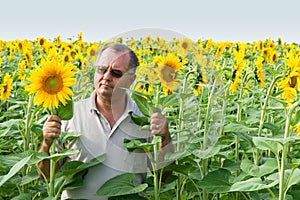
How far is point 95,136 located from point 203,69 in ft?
2.00

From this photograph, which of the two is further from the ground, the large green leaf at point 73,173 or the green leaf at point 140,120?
the green leaf at point 140,120

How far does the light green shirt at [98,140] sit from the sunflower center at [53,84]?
260 mm

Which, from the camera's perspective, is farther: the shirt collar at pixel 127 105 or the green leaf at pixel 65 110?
the shirt collar at pixel 127 105

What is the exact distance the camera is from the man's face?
220cm

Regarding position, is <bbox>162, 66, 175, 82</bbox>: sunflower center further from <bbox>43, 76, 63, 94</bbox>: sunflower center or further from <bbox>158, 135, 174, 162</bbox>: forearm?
<bbox>43, 76, 63, 94</bbox>: sunflower center

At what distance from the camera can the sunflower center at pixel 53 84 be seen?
210cm

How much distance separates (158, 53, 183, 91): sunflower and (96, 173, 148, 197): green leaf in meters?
0.40

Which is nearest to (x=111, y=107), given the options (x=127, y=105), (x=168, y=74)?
(x=127, y=105)

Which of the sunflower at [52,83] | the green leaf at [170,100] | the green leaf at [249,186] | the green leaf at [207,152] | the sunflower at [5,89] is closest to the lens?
the green leaf at [249,186]

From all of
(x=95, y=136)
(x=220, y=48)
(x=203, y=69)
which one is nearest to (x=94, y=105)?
(x=95, y=136)

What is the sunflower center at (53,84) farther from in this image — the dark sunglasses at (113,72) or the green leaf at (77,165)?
the green leaf at (77,165)

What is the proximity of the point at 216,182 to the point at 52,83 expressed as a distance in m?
0.79

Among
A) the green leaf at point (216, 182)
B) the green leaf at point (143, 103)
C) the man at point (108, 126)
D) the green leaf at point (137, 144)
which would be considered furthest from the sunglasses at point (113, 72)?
the green leaf at point (216, 182)

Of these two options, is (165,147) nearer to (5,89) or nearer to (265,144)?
(265,144)
